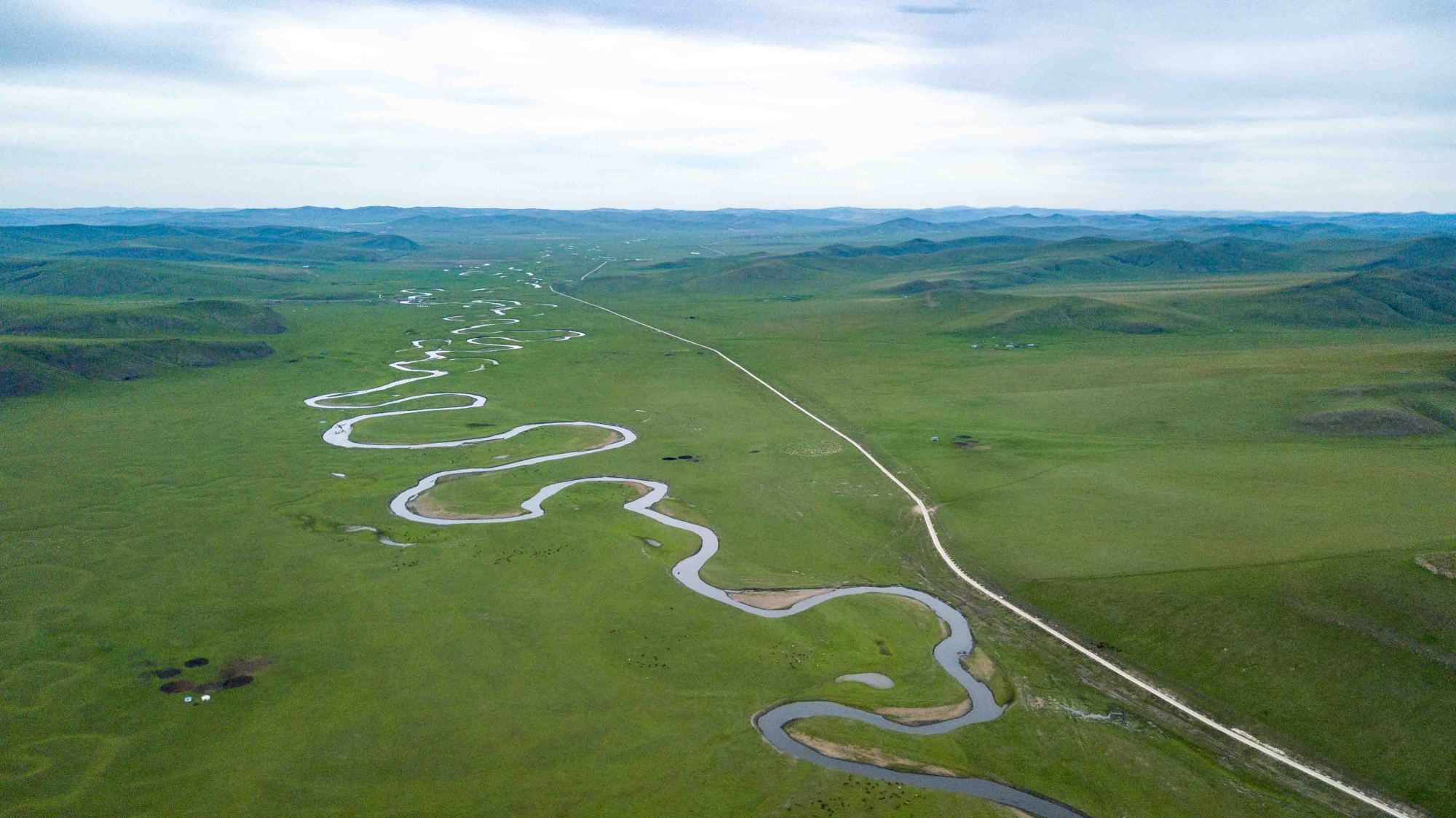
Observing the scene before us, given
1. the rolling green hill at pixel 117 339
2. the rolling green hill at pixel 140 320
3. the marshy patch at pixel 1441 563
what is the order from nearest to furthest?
the marshy patch at pixel 1441 563 → the rolling green hill at pixel 117 339 → the rolling green hill at pixel 140 320

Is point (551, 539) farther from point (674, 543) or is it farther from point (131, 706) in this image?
point (131, 706)

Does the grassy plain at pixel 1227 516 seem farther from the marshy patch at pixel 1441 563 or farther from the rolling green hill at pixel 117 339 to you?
the rolling green hill at pixel 117 339

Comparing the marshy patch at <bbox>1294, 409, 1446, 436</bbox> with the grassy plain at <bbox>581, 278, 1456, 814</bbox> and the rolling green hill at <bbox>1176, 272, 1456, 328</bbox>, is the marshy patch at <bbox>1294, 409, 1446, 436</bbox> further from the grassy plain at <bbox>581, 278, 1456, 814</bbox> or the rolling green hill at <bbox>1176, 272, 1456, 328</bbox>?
the rolling green hill at <bbox>1176, 272, 1456, 328</bbox>

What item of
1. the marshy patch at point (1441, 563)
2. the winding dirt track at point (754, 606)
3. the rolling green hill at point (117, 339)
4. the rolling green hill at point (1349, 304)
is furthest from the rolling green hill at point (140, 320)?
the rolling green hill at point (1349, 304)

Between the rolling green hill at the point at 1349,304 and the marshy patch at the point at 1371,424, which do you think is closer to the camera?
the marshy patch at the point at 1371,424

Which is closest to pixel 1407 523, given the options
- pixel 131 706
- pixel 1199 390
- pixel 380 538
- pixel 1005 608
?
pixel 1005 608

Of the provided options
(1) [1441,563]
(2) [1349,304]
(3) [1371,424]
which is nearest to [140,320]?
(3) [1371,424]

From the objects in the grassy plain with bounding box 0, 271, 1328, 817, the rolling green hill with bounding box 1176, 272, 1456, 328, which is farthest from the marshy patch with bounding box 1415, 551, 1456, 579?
the rolling green hill with bounding box 1176, 272, 1456, 328
